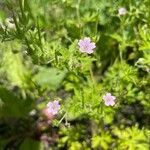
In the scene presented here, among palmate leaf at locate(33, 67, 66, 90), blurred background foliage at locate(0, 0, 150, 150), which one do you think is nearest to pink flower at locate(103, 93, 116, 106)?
blurred background foliage at locate(0, 0, 150, 150)

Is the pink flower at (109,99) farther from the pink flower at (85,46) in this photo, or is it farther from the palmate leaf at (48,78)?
the palmate leaf at (48,78)

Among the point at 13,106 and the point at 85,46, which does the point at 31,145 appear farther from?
the point at 85,46

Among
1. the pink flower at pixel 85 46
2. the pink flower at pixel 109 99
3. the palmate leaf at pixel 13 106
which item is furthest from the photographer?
the palmate leaf at pixel 13 106

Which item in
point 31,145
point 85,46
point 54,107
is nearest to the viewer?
point 85,46

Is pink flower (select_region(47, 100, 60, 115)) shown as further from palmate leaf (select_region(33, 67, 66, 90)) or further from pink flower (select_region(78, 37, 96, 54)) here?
palmate leaf (select_region(33, 67, 66, 90))

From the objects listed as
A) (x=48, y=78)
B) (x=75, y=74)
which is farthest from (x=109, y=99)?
(x=48, y=78)

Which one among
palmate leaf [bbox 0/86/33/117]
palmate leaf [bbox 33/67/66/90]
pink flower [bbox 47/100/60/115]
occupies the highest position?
palmate leaf [bbox 33/67/66/90]

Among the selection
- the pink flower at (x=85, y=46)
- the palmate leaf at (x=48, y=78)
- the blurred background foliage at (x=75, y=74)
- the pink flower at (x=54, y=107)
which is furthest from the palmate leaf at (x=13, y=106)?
the pink flower at (x=85, y=46)

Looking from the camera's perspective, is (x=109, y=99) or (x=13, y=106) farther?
(x=13, y=106)
